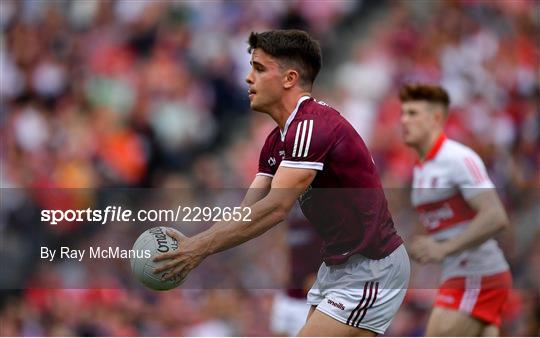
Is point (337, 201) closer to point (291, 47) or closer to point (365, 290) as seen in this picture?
point (365, 290)

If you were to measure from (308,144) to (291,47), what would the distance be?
0.52 metres

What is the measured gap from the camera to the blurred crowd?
9766mm

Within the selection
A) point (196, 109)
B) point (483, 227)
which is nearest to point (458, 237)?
point (483, 227)

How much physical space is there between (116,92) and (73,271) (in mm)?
2417

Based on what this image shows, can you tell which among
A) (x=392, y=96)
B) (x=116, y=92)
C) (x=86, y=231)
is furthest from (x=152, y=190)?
(x=392, y=96)

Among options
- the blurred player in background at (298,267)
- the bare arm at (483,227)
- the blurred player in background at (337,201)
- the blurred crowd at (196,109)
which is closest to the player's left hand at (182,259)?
the blurred player in background at (337,201)

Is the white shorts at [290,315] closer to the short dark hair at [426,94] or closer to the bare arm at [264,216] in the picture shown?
the short dark hair at [426,94]

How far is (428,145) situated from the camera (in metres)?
7.79

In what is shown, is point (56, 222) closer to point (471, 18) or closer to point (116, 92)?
point (116, 92)

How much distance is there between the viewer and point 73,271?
1027cm

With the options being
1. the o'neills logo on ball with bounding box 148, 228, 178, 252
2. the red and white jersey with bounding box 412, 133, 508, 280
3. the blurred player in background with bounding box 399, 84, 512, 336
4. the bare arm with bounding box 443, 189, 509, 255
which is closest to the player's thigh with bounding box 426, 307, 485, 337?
the blurred player in background with bounding box 399, 84, 512, 336

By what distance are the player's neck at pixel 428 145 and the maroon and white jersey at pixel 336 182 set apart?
2383 mm

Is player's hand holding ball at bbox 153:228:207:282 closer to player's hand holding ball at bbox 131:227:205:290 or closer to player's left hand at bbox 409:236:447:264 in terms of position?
player's hand holding ball at bbox 131:227:205:290

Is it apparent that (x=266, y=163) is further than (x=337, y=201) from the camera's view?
Yes
